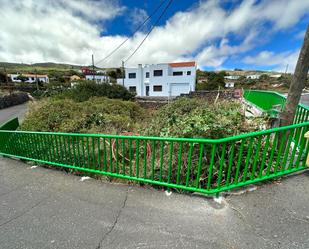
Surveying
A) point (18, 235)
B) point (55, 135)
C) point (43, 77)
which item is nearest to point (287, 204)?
point (18, 235)

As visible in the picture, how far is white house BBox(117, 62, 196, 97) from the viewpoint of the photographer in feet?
94.6

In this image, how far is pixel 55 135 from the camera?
3740mm

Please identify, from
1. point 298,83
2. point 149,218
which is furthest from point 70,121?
point 298,83

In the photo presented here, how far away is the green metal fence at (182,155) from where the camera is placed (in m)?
2.58

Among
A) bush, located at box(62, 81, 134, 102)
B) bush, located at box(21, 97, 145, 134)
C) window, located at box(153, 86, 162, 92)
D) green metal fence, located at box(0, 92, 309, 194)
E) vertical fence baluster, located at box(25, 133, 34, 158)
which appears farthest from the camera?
window, located at box(153, 86, 162, 92)

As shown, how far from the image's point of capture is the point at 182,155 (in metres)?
3.16

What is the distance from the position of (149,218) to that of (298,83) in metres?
3.75

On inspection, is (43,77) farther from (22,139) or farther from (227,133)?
(227,133)

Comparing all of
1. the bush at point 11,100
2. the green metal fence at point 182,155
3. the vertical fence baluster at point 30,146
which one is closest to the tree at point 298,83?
the green metal fence at point 182,155

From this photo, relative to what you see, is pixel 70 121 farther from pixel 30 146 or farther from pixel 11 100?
pixel 11 100

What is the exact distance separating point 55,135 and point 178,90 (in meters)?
27.6

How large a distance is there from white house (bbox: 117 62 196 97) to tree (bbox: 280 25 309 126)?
2654 cm

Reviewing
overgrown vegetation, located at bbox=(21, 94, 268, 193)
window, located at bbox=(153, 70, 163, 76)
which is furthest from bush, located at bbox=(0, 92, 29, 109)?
window, located at bbox=(153, 70, 163, 76)

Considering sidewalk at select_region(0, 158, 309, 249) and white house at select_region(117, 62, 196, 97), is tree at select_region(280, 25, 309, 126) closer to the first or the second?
sidewalk at select_region(0, 158, 309, 249)
